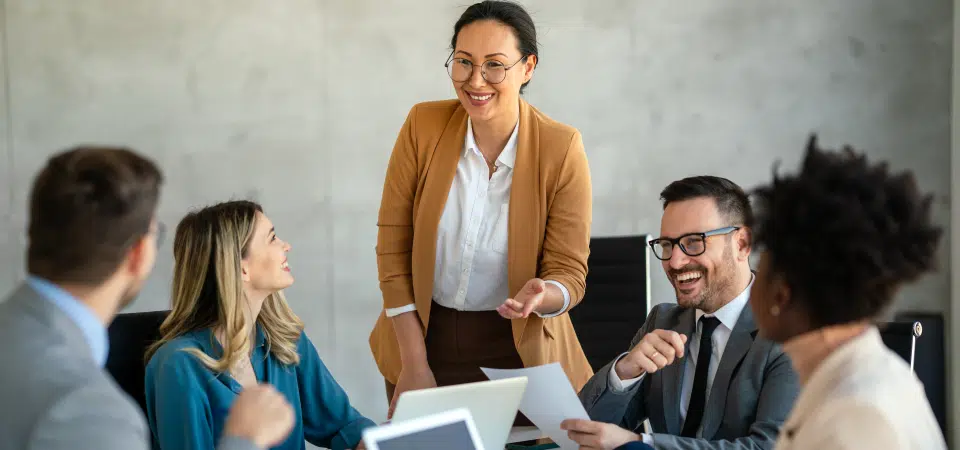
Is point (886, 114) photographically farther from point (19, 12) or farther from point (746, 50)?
point (19, 12)

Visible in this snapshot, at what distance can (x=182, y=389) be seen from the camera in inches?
85.5

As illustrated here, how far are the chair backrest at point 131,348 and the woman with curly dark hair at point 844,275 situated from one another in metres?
1.68

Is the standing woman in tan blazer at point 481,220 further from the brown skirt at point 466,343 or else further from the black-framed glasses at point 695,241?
the black-framed glasses at point 695,241

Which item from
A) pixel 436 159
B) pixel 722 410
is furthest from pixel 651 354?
pixel 436 159

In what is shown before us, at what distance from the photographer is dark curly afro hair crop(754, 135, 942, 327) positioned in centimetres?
123

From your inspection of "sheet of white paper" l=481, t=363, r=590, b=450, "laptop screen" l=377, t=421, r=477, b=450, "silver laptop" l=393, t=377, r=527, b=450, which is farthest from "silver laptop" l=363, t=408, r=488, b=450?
"sheet of white paper" l=481, t=363, r=590, b=450

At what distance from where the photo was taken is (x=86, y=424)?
1.18 meters

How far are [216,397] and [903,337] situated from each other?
5.48 feet

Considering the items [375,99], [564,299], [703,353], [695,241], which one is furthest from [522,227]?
[375,99]

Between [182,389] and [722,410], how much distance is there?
1.19 metres

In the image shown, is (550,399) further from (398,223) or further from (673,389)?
(398,223)

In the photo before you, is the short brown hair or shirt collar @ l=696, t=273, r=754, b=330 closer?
the short brown hair

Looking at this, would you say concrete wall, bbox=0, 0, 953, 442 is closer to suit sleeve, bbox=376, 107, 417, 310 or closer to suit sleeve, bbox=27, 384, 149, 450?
suit sleeve, bbox=376, 107, 417, 310

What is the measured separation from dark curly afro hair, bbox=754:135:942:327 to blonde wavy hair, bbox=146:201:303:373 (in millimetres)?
1422
